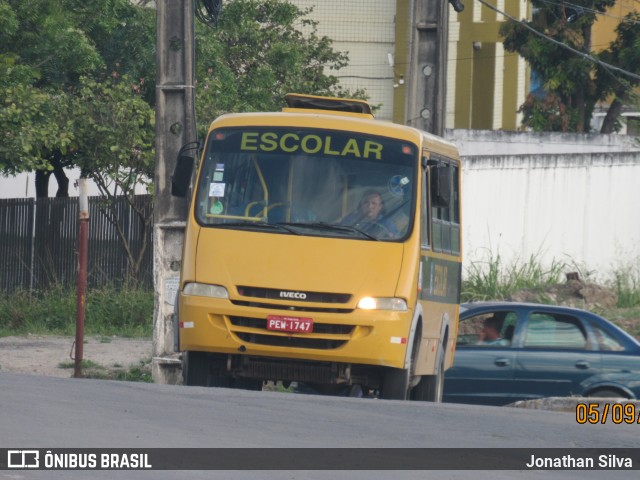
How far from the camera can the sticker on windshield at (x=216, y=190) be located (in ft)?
42.9

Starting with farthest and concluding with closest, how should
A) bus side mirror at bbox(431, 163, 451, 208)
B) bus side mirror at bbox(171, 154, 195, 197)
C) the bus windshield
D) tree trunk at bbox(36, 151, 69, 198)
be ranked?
1. tree trunk at bbox(36, 151, 69, 198)
2. bus side mirror at bbox(431, 163, 451, 208)
3. bus side mirror at bbox(171, 154, 195, 197)
4. the bus windshield

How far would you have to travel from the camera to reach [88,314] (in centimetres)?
2311

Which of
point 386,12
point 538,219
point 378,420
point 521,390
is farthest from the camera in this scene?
point 386,12

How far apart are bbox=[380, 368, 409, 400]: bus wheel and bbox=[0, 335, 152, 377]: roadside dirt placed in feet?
17.5

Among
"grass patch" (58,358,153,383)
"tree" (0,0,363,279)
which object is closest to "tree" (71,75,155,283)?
"tree" (0,0,363,279)

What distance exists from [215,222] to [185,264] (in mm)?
493

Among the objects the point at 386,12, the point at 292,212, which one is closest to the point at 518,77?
the point at 386,12

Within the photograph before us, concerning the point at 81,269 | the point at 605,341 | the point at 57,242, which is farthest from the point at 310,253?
the point at 57,242

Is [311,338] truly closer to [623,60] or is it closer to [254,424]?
[254,424]

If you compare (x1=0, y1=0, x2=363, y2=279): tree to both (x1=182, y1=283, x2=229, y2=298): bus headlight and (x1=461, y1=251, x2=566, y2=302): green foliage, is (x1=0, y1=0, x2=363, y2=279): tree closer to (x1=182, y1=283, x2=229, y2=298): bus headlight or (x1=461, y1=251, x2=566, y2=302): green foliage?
(x1=461, y1=251, x2=566, y2=302): green foliage

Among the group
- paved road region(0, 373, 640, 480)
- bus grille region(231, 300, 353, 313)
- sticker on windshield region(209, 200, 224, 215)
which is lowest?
paved road region(0, 373, 640, 480)

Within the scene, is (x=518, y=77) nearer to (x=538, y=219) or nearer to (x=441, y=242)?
(x=538, y=219)

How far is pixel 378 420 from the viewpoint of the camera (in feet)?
34.4
